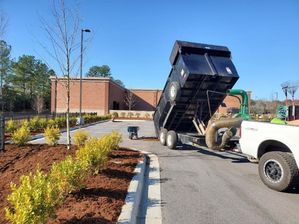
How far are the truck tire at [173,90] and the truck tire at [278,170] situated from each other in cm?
521

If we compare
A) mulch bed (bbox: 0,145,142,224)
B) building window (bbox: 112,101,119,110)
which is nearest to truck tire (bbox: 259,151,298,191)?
mulch bed (bbox: 0,145,142,224)

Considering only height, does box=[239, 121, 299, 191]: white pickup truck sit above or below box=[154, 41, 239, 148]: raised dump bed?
below

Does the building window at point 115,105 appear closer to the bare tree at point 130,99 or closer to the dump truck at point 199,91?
the bare tree at point 130,99

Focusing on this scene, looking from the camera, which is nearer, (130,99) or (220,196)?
(220,196)

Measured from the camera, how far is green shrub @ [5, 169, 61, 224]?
3.57 meters

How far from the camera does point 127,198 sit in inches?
229

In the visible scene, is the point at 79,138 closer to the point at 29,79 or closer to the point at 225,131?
the point at 225,131

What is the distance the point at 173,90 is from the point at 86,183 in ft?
22.4

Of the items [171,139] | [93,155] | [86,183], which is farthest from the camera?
[171,139]

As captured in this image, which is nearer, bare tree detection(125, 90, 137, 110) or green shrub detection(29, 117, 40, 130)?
green shrub detection(29, 117, 40, 130)

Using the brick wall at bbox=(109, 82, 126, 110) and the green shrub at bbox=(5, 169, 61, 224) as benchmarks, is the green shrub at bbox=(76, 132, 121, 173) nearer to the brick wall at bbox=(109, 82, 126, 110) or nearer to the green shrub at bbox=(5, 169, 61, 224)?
the green shrub at bbox=(5, 169, 61, 224)

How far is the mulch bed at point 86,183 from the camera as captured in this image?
476 cm

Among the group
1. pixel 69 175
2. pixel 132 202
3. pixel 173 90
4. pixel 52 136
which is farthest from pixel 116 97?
pixel 69 175

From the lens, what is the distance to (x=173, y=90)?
12.5 m
